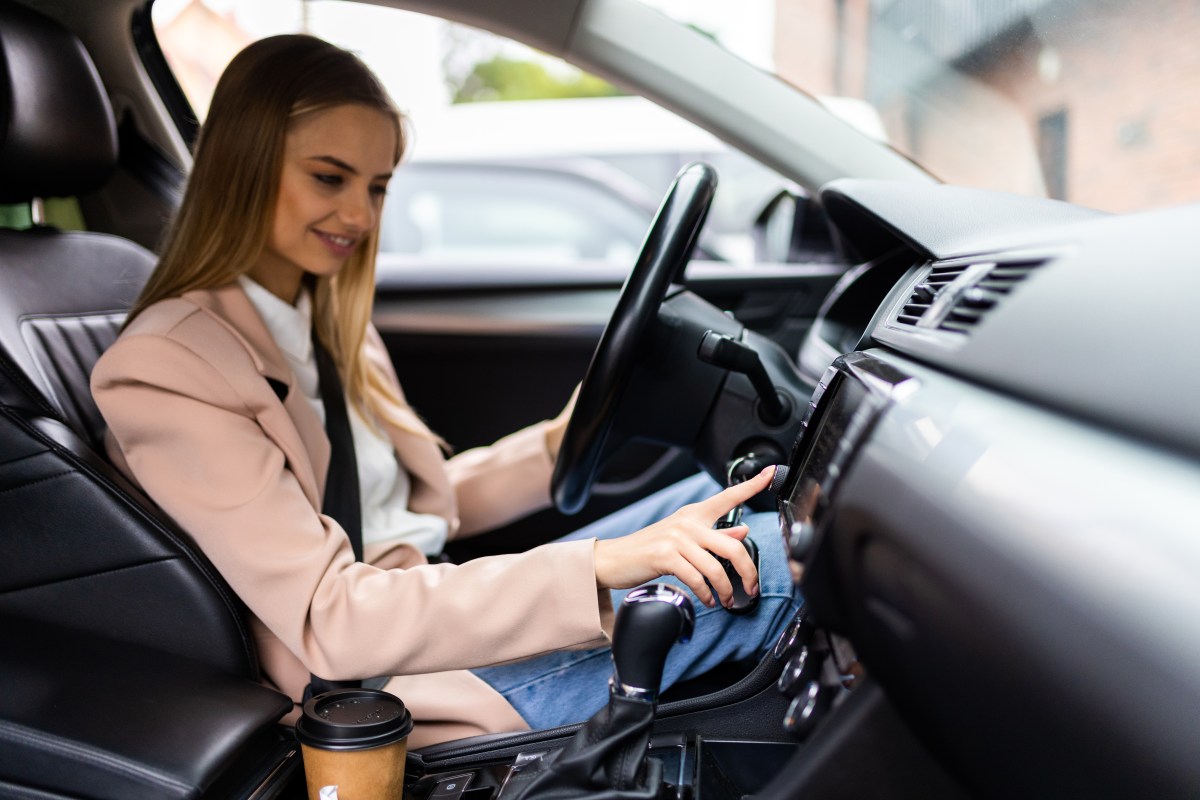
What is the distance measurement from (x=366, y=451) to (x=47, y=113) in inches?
21.7

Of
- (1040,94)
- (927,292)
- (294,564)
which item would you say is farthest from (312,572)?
(1040,94)

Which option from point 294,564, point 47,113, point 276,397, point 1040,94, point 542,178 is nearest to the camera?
point 294,564

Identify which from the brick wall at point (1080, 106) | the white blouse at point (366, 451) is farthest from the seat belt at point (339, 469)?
the brick wall at point (1080, 106)

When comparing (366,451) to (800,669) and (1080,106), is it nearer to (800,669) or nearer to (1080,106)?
(800,669)

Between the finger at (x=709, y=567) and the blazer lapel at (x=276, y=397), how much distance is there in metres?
0.45

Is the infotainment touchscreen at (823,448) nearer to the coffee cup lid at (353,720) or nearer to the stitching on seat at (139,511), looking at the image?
the coffee cup lid at (353,720)

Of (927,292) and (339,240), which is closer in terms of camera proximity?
(927,292)

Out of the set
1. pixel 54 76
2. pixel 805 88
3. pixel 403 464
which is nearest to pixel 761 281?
pixel 805 88

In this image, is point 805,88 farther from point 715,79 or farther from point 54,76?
point 54,76

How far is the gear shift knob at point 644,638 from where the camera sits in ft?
2.68

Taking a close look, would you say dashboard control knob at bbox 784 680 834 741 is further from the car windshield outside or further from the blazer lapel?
the blazer lapel

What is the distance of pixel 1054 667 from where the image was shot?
0.55m

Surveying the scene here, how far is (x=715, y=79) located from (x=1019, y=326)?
3.22 ft

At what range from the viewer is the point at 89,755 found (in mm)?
919
